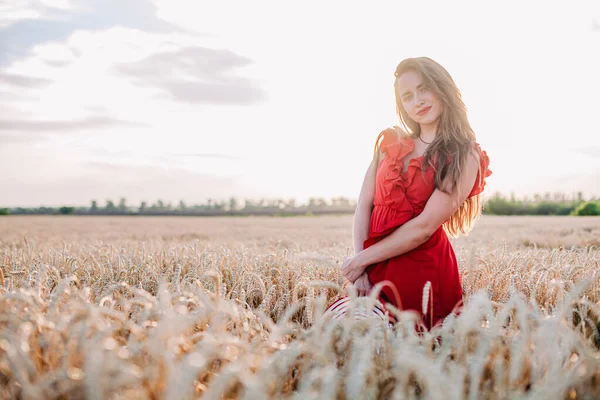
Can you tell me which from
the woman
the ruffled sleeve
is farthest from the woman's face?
the ruffled sleeve

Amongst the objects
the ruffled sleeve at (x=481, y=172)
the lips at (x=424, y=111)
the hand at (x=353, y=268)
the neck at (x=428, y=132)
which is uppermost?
the lips at (x=424, y=111)

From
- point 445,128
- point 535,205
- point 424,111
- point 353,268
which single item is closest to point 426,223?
point 353,268

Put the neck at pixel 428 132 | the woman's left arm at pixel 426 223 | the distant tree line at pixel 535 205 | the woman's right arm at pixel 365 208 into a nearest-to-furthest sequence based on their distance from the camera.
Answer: the woman's left arm at pixel 426 223 → the neck at pixel 428 132 → the woman's right arm at pixel 365 208 → the distant tree line at pixel 535 205

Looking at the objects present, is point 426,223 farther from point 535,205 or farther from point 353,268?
point 535,205

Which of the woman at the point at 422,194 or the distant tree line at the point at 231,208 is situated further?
the distant tree line at the point at 231,208

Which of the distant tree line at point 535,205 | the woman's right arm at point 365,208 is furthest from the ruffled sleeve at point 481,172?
the distant tree line at point 535,205

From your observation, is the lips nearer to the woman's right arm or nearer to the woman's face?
the woman's face

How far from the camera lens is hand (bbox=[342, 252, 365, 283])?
10.9 feet

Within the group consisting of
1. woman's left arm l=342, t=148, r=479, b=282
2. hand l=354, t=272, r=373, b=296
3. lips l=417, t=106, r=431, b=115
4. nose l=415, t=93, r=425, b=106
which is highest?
nose l=415, t=93, r=425, b=106

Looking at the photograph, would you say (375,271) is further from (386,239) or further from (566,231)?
(566,231)

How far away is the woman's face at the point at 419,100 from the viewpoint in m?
3.37

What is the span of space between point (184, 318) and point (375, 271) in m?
1.87

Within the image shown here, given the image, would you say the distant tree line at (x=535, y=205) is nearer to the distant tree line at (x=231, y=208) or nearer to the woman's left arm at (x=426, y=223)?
the distant tree line at (x=231, y=208)

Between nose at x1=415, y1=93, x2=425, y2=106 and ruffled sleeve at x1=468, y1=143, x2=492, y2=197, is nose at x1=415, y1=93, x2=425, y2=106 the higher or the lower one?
the higher one
